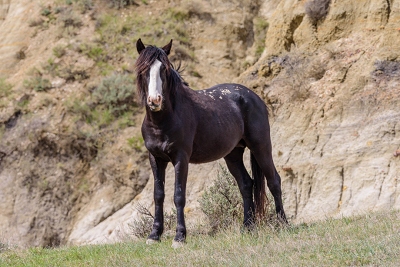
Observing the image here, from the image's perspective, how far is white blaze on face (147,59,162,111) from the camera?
303 inches

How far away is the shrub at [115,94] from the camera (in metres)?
19.9

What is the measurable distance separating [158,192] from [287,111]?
7891mm

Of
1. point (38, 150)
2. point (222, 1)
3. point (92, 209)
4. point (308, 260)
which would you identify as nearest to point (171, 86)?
point (308, 260)

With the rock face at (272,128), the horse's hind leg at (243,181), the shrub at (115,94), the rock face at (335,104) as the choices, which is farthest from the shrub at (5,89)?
the horse's hind leg at (243,181)

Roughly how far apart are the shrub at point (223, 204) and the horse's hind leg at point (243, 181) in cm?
56

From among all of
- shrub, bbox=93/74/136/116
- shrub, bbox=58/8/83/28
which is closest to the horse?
shrub, bbox=93/74/136/116

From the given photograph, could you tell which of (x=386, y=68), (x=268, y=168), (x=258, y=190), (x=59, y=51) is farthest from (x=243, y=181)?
(x=59, y=51)

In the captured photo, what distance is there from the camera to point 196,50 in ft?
71.2

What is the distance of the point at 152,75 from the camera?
26.1 feet

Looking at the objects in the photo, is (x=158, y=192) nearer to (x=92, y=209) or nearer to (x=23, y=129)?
Result: (x=92, y=209)

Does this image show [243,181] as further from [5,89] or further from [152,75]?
[5,89]

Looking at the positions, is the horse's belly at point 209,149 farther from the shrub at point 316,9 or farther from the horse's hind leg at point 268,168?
the shrub at point 316,9

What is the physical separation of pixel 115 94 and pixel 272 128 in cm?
668

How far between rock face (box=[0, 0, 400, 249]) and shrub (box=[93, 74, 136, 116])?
0.72 metres
